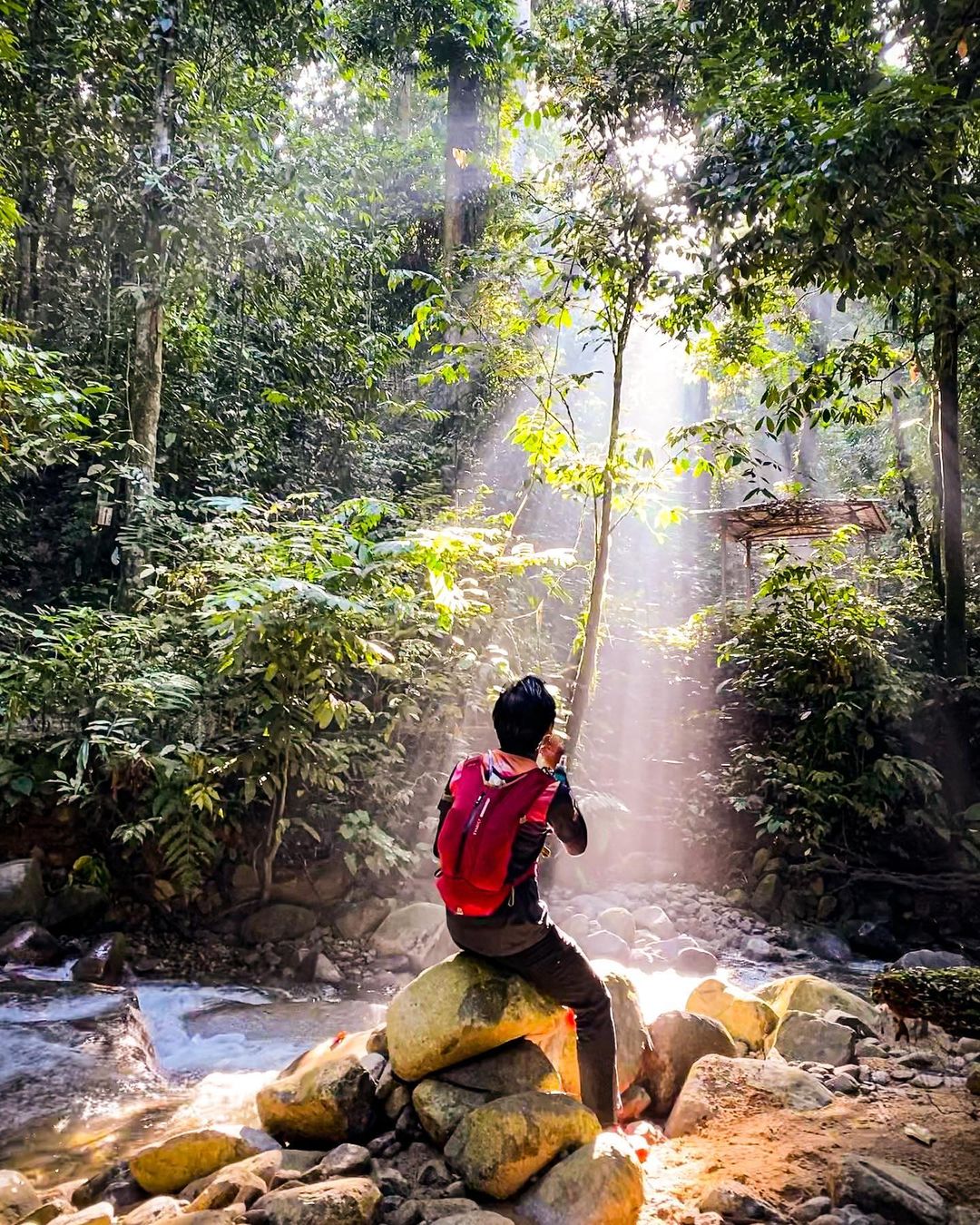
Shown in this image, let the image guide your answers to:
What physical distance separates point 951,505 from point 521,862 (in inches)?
375

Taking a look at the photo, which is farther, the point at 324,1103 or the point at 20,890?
the point at 20,890

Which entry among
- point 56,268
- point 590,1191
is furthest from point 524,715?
point 56,268

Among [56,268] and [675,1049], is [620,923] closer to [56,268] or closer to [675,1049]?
[675,1049]

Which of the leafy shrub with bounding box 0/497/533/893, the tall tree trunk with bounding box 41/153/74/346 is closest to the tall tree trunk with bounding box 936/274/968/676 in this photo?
the leafy shrub with bounding box 0/497/533/893

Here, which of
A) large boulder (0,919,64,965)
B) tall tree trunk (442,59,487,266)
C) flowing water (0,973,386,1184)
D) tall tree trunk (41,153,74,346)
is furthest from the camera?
tall tree trunk (442,59,487,266)

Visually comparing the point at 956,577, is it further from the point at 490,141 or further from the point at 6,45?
the point at 490,141

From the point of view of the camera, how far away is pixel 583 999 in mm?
3219

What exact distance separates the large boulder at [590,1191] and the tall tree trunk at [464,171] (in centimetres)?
1628

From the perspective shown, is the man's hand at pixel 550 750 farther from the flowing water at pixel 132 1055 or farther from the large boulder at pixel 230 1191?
the flowing water at pixel 132 1055

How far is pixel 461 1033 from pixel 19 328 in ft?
25.1

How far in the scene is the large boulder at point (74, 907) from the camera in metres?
6.75

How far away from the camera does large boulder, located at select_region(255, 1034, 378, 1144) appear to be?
3.26 m

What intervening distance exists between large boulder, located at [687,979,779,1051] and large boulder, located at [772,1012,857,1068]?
6.6 inches

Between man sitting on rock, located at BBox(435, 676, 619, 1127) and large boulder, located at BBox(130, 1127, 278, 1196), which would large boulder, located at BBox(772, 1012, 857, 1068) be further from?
large boulder, located at BBox(130, 1127, 278, 1196)
